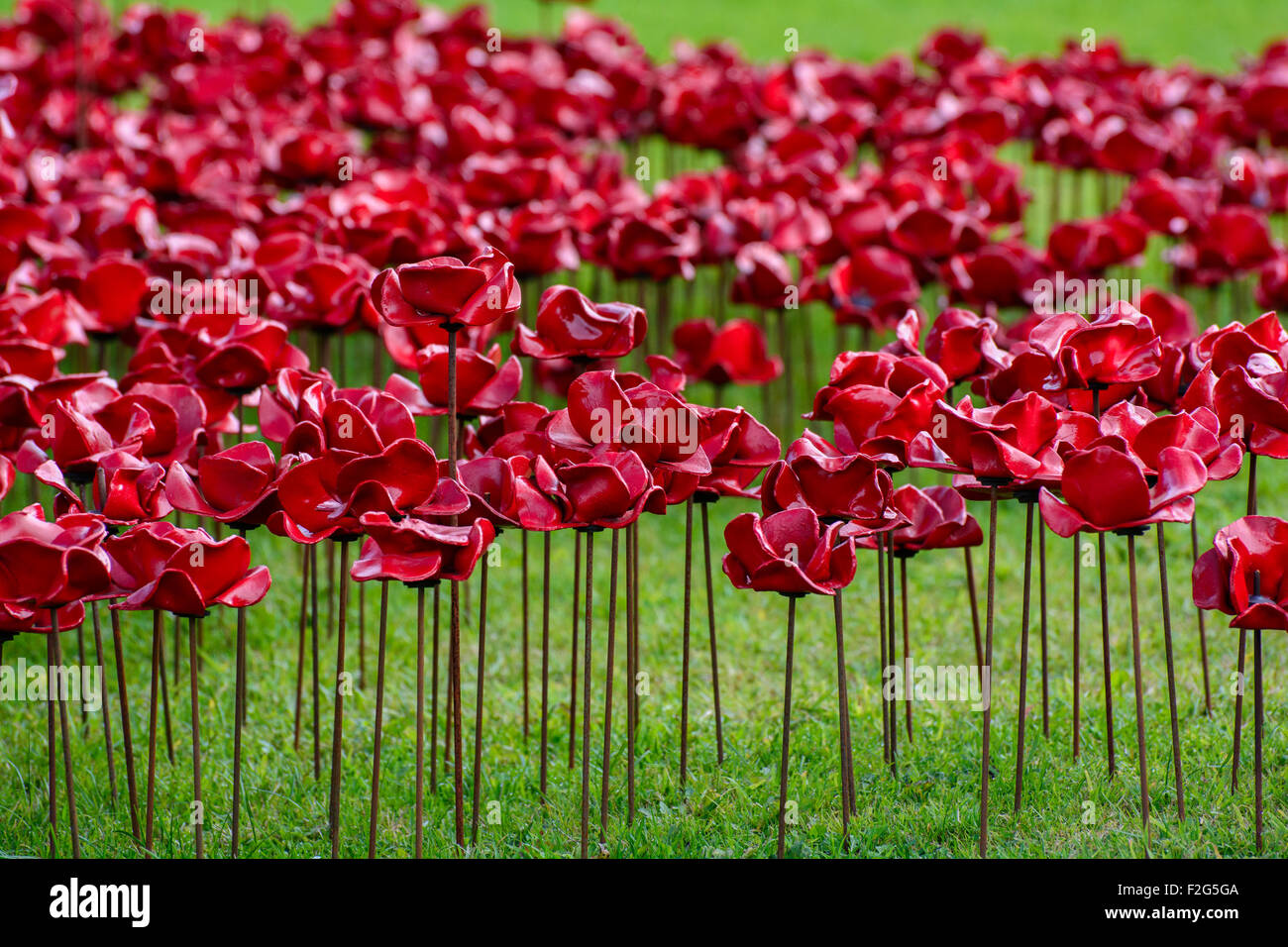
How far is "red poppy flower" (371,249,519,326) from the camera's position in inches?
103

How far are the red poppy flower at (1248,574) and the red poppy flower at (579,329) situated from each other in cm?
114

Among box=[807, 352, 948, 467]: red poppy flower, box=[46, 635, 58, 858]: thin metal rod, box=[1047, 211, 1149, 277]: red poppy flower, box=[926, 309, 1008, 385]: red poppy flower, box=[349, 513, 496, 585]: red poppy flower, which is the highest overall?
box=[1047, 211, 1149, 277]: red poppy flower

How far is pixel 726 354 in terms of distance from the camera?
4508mm

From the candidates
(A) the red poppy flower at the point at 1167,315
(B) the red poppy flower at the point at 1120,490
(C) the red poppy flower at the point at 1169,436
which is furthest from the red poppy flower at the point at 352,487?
(A) the red poppy flower at the point at 1167,315

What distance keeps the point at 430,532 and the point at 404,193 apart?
104 inches

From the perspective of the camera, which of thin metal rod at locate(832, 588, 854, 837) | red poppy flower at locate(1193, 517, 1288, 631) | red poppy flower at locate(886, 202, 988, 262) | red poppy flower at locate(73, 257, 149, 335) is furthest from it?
red poppy flower at locate(886, 202, 988, 262)

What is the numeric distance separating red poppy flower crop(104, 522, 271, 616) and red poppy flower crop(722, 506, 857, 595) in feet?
2.61

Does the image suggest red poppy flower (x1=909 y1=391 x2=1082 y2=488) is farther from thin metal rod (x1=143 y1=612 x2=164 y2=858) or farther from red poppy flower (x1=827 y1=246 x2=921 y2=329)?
red poppy flower (x1=827 y1=246 x2=921 y2=329)

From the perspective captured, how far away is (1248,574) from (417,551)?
1379 mm

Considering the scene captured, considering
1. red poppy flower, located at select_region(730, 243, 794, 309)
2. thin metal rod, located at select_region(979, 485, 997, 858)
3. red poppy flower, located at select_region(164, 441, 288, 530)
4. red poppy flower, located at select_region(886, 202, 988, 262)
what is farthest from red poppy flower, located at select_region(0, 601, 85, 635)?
red poppy flower, located at select_region(886, 202, 988, 262)

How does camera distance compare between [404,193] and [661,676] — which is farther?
[404,193]

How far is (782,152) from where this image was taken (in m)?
6.08
